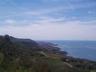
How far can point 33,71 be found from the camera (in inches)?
460

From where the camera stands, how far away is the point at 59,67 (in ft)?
48.7

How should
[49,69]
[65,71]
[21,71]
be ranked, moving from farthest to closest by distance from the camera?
1. [65,71]
2. [49,69]
3. [21,71]

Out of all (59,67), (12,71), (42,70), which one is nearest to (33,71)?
(42,70)

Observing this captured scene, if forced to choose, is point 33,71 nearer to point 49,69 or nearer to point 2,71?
point 49,69

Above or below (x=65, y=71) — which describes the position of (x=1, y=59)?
above

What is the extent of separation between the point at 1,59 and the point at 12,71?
2.32m

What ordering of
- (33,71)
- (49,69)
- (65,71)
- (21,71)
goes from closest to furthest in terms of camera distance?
(21,71) → (33,71) → (49,69) → (65,71)

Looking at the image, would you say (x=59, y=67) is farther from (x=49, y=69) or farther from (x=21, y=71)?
(x=21, y=71)

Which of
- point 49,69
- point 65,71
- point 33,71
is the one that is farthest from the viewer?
point 65,71

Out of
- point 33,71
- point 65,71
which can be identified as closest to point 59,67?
point 65,71

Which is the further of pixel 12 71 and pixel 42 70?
pixel 42 70

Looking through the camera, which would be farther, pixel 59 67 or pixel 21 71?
pixel 59 67

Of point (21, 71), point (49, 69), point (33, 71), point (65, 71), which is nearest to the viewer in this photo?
point (21, 71)

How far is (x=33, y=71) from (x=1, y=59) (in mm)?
1969
